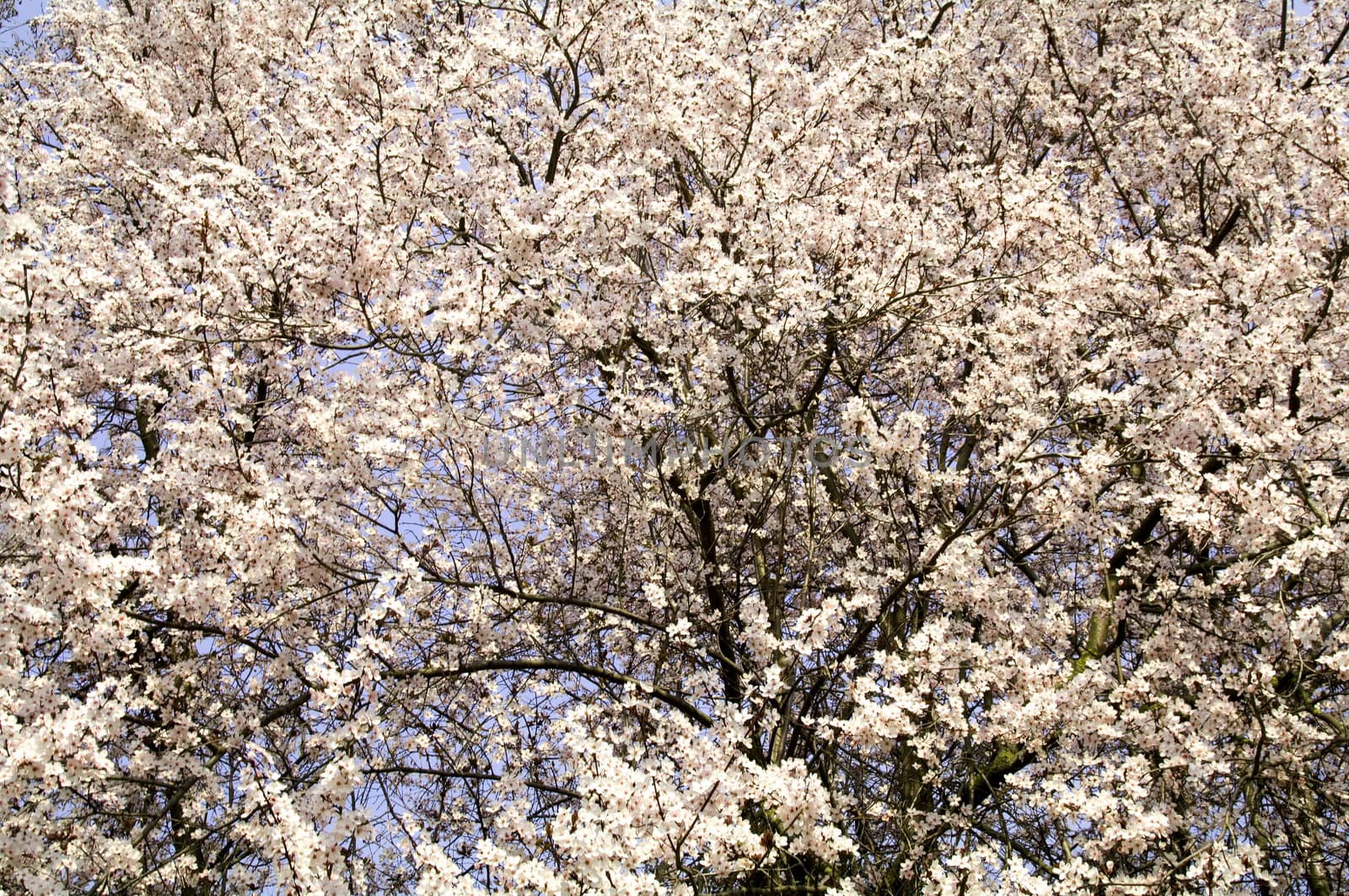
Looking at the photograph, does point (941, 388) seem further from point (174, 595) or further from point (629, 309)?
point (174, 595)

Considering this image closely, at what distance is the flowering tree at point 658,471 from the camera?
18.2ft

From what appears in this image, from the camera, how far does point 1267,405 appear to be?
6.76 meters

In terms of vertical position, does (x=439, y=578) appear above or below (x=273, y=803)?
above

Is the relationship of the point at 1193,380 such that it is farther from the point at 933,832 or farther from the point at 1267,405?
the point at 933,832

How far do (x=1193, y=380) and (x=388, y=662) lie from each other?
17.0ft

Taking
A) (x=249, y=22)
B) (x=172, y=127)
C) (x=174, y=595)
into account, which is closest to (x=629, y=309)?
(x=174, y=595)

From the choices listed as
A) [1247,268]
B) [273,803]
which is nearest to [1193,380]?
[1247,268]

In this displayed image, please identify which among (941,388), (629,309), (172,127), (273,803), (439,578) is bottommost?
(273,803)

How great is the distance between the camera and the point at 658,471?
747cm

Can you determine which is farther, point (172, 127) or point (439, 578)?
point (172, 127)

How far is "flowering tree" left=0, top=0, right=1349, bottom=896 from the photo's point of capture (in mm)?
5559

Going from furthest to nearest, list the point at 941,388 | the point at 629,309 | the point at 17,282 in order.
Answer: the point at 941,388 < the point at 629,309 < the point at 17,282

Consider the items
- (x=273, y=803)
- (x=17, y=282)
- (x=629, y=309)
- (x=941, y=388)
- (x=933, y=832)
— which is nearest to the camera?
(x=273, y=803)

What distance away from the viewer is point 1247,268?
7770 millimetres
